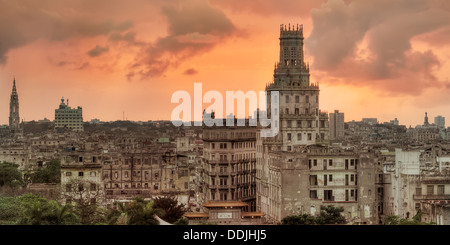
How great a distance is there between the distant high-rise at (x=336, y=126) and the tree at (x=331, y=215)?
25.2 metres

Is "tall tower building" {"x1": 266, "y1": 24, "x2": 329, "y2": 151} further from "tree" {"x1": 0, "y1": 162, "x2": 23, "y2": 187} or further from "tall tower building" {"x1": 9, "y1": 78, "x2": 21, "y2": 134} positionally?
"tree" {"x1": 0, "y1": 162, "x2": 23, "y2": 187}

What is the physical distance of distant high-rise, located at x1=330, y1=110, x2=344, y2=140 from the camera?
71.1m

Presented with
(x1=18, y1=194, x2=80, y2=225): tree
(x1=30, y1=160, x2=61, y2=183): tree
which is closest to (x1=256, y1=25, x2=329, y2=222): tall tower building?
(x1=18, y1=194, x2=80, y2=225): tree

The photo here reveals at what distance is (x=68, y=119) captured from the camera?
388 ft

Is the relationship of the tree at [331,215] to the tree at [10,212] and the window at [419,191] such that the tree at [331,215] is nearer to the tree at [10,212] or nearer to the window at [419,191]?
the window at [419,191]

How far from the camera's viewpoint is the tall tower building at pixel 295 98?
55.0 metres

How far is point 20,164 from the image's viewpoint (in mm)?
85188

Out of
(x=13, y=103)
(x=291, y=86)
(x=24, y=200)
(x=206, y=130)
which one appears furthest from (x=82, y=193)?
(x=13, y=103)

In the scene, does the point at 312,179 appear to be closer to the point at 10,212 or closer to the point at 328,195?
the point at 328,195

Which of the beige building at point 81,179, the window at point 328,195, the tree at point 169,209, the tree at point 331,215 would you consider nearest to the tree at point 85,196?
the beige building at point 81,179

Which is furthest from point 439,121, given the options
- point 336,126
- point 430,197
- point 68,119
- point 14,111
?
point 68,119

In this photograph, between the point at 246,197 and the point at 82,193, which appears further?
the point at 246,197
